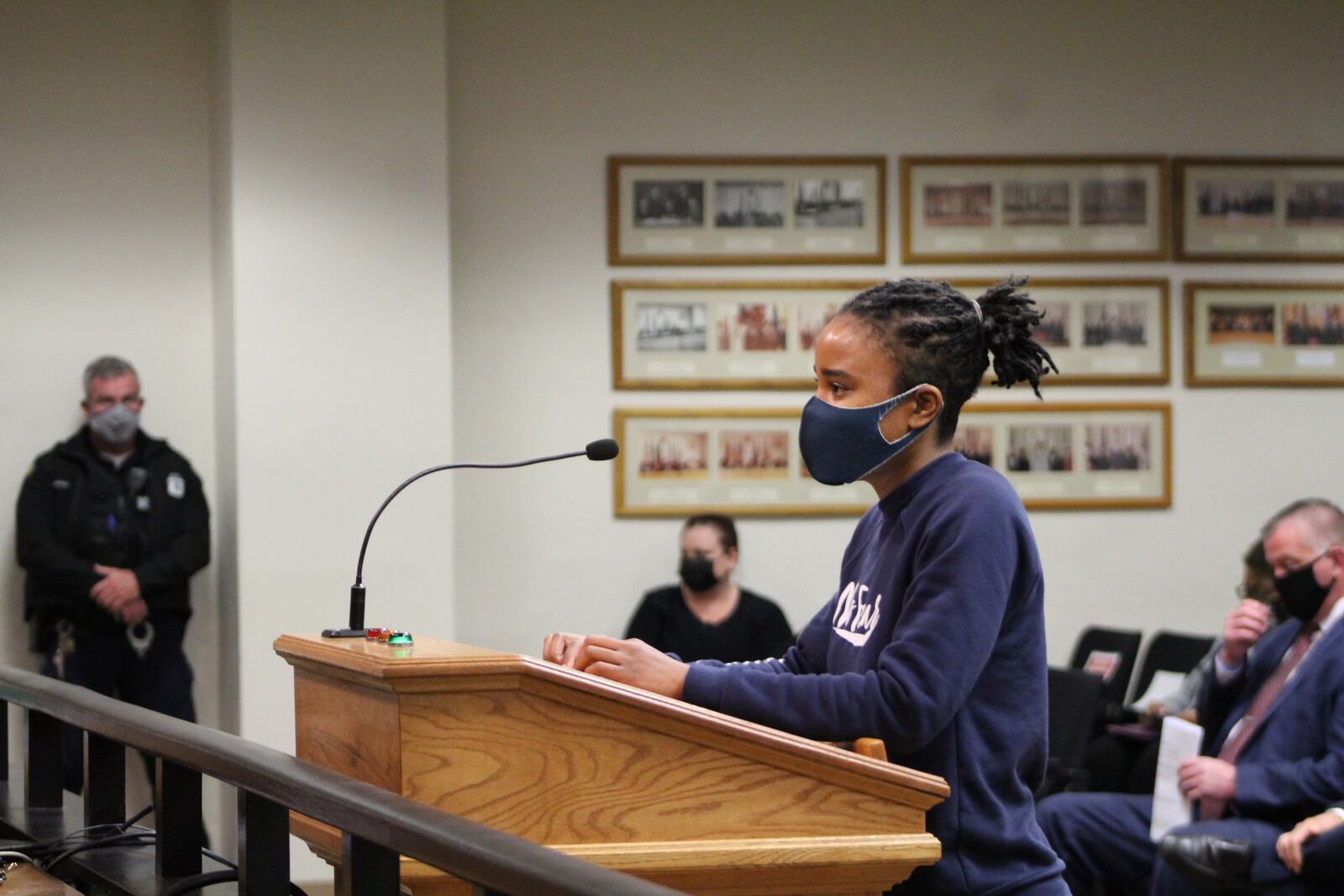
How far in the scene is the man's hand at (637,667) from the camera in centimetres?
171

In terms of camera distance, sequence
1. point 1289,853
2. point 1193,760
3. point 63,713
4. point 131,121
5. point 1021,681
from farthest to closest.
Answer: point 131,121 < point 1193,760 < point 1289,853 < point 63,713 < point 1021,681

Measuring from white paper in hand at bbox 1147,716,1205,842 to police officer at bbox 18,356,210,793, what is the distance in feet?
10.6

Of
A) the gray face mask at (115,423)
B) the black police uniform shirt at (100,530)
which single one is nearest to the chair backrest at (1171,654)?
the black police uniform shirt at (100,530)

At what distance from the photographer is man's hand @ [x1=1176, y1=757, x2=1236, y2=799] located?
3.55 metres

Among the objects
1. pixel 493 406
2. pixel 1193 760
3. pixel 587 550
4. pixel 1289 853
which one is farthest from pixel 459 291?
pixel 1289 853

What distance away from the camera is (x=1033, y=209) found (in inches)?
232

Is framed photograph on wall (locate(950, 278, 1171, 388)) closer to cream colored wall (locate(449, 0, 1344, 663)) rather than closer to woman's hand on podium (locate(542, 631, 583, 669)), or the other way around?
cream colored wall (locate(449, 0, 1344, 663))

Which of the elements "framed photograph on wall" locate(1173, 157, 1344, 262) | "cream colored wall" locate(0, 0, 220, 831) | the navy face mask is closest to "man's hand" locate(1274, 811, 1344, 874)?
the navy face mask

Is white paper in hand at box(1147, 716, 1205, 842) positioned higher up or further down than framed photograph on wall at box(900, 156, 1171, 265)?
further down

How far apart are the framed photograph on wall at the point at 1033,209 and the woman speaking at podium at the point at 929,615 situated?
3949 mm

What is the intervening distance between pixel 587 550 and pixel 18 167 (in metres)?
2.49

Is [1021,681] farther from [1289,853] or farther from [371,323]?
[371,323]

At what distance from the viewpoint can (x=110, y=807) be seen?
2.17 m

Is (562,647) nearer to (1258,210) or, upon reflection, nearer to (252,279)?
(252,279)
